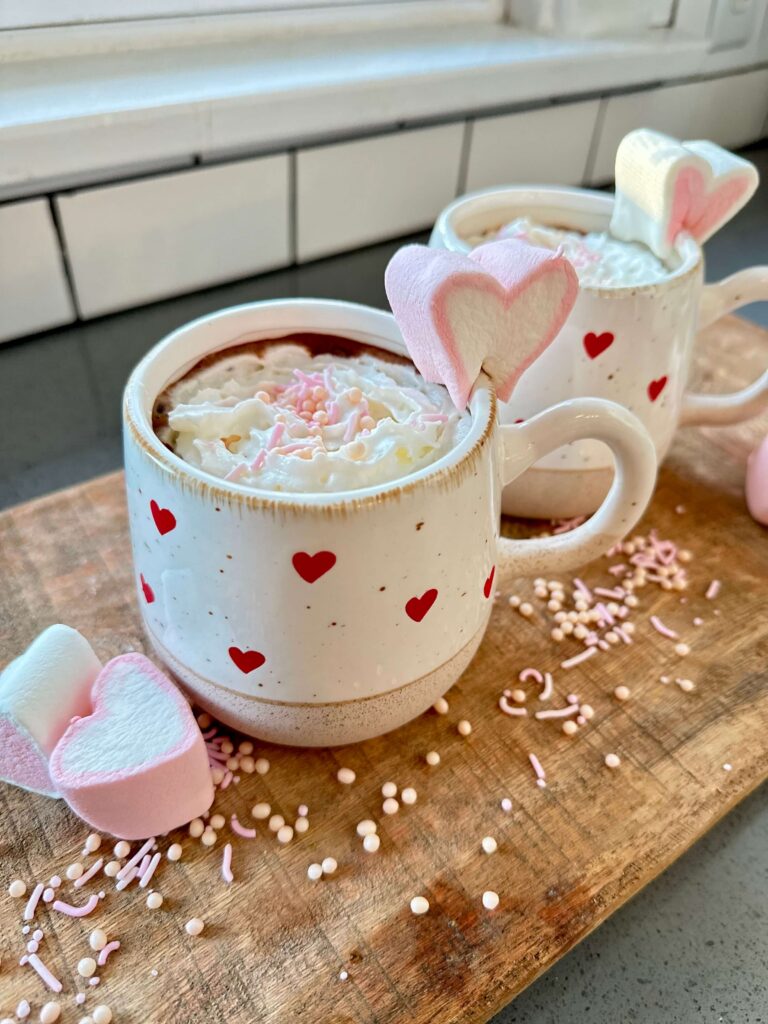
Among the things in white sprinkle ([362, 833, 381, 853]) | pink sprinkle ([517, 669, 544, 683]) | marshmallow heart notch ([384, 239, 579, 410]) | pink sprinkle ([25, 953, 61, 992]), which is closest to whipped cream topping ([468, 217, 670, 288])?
marshmallow heart notch ([384, 239, 579, 410])

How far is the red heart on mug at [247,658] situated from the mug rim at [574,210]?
272 mm

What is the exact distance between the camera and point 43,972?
364 mm

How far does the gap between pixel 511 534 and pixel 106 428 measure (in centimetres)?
32

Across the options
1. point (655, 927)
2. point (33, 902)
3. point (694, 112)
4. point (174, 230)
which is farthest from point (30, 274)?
point (694, 112)

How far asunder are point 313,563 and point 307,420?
3.7 inches

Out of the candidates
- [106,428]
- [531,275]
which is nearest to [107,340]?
[106,428]

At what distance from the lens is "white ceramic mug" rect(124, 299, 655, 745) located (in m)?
0.36

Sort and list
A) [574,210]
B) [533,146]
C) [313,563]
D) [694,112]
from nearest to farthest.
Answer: [313,563] < [574,210] < [533,146] < [694,112]

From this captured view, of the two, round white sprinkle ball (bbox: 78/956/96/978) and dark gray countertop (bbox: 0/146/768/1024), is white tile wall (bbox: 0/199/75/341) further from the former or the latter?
round white sprinkle ball (bbox: 78/956/96/978)

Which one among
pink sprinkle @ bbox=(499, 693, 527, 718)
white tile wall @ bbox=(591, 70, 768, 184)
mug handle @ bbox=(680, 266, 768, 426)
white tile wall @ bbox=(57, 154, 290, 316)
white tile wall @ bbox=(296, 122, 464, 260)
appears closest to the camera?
pink sprinkle @ bbox=(499, 693, 527, 718)

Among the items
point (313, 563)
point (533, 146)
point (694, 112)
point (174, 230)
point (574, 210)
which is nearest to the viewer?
point (313, 563)

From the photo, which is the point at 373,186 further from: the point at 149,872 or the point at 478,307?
the point at 149,872

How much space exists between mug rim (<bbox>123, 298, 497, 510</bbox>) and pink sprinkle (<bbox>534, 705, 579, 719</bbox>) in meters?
0.17

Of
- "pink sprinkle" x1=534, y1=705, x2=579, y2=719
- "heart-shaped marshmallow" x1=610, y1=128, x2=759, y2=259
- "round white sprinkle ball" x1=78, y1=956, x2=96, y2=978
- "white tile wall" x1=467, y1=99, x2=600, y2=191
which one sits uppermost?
"heart-shaped marshmallow" x1=610, y1=128, x2=759, y2=259
